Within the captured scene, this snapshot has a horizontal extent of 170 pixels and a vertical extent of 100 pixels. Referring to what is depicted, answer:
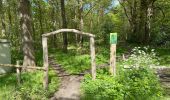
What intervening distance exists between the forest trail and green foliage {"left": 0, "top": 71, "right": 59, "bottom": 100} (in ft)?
1.06

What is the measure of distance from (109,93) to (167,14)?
98.1 feet

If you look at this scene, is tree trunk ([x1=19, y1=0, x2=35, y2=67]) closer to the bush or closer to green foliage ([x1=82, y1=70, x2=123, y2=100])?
green foliage ([x1=82, y1=70, x2=123, y2=100])

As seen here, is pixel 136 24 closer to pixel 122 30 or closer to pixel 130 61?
pixel 122 30

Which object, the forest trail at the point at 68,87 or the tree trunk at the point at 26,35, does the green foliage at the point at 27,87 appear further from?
the tree trunk at the point at 26,35

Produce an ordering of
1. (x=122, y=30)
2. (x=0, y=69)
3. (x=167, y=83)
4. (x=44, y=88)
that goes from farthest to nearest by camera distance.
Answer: (x=122, y=30) < (x=0, y=69) < (x=167, y=83) < (x=44, y=88)

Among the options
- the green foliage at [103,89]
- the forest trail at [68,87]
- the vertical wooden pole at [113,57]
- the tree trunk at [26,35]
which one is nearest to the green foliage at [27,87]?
the forest trail at [68,87]

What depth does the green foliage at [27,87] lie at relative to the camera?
11898 mm

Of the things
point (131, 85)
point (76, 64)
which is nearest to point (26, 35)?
point (76, 64)

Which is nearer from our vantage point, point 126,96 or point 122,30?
point 126,96

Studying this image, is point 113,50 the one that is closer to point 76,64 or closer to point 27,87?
point 27,87

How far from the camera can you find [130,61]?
12.7m

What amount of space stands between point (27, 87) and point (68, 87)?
2105 mm

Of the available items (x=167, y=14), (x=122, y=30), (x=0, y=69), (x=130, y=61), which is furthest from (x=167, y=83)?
(x=122, y=30)

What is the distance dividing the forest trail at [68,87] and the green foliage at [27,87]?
32 centimetres
